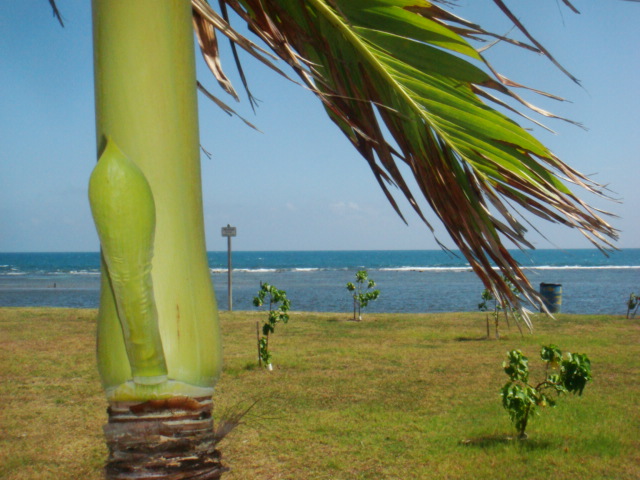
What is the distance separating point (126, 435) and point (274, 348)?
1193cm

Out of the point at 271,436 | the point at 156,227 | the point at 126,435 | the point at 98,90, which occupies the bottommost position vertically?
the point at 271,436

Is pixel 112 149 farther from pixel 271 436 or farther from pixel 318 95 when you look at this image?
pixel 271 436

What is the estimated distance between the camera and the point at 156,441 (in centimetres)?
72

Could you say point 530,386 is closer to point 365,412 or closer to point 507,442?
point 507,442

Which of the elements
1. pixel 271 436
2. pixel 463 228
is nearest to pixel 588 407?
pixel 271 436

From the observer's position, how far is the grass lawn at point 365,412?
18.5ft

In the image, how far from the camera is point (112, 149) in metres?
0.71

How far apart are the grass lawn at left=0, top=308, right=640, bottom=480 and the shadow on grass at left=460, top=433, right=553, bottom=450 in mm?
20

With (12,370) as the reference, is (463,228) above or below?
above

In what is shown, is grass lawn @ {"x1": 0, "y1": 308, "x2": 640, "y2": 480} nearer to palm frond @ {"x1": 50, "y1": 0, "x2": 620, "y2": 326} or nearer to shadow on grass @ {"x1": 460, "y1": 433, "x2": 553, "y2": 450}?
shadow on grass @ {"x1": 460, "y1": 433, "x2": 553, "y2": 450}

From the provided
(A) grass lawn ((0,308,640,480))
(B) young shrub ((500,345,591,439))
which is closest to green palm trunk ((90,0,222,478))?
(A) grass lawn ((0,308,640,480))

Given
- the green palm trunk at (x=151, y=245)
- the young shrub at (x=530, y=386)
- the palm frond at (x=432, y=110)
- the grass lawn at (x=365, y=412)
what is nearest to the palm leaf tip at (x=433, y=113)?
the palm frond at (x=432, y=110)

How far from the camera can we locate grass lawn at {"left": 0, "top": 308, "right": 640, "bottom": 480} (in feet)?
18.5

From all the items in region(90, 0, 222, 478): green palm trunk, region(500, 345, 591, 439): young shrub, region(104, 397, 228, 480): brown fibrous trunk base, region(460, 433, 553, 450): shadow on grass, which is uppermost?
region(90, 0, 222, 478): green palm trunk
